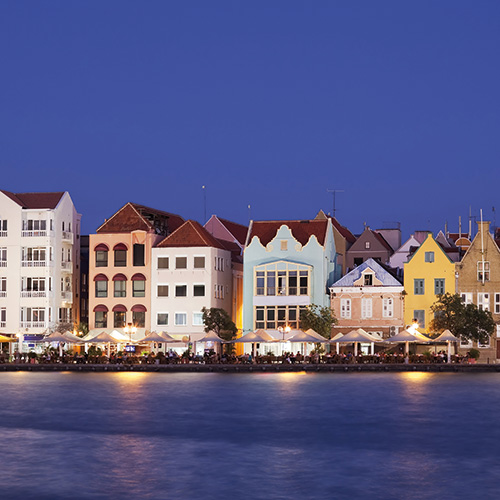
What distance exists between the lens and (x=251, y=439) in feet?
191

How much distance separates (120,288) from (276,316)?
51.8 ft

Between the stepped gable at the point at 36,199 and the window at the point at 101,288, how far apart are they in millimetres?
8700

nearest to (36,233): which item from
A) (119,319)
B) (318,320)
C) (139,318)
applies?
(119,319)

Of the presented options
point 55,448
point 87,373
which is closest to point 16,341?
point 87,373

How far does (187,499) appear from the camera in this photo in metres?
41.8

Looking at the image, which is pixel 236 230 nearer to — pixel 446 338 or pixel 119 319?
pixel 119 319

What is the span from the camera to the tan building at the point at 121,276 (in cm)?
11944

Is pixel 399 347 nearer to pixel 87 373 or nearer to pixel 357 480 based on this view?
pixel 87 373

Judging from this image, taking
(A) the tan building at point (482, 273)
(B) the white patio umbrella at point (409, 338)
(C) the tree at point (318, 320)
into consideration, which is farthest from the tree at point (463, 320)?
(C) the tree at point (318, 320)

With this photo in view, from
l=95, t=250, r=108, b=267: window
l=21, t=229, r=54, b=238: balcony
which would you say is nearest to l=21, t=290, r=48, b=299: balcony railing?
l=21, t=229, r=54, b=238: balcony

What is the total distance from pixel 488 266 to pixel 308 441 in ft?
196

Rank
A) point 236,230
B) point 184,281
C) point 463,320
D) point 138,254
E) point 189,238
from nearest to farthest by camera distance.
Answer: point 463,320
point 184,281
point 189,238
point 138,254
point 236,230

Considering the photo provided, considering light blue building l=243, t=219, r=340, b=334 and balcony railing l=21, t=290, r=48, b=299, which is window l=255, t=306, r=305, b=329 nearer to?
light blue building l=243, t=219, r=340, b=334

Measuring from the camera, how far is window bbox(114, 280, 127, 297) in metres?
120
